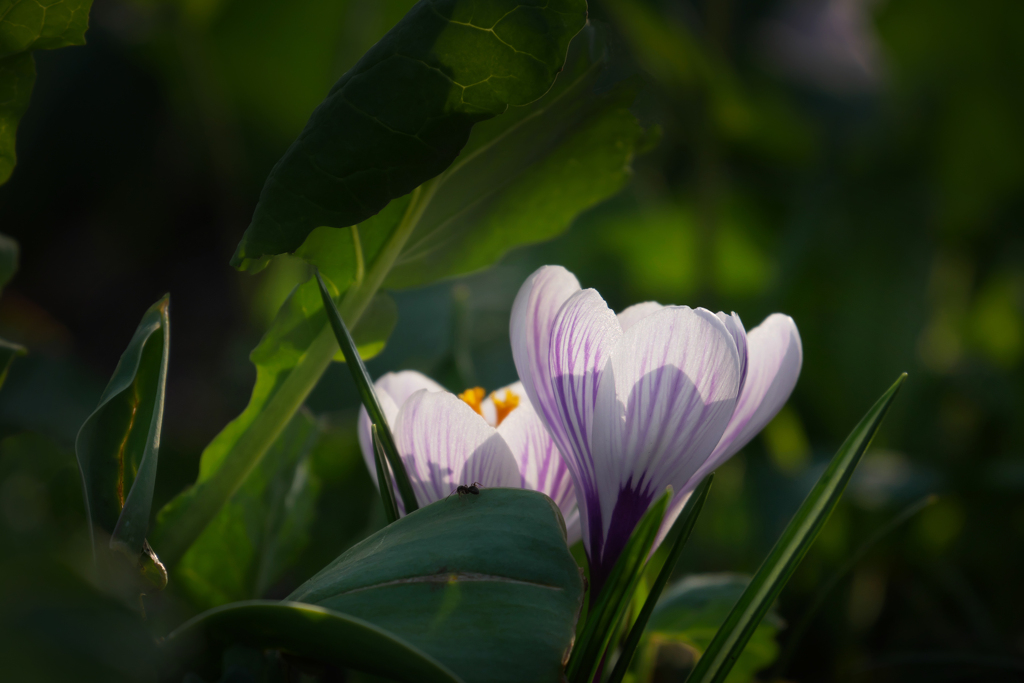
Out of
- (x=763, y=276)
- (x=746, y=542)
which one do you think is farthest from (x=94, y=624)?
(x=763, y=276)

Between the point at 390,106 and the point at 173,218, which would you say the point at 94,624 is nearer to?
the point at 390,106

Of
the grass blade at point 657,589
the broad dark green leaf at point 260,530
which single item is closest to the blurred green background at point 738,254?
the broad dark green leaf at point 260,530

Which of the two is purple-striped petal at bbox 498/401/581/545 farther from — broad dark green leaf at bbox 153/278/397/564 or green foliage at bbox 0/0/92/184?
green foliage at bbox 0/0/92/184

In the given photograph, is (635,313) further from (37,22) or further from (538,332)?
(37,22)

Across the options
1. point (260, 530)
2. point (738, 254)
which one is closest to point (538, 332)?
point (260, 530)

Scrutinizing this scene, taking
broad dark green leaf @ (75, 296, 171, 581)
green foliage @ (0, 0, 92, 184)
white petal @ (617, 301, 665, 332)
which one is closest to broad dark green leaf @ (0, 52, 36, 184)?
green foliage @ (0, 0, 92, 184)

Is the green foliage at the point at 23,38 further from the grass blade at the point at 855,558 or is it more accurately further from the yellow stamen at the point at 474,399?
the grass blade at the point at 855,558
